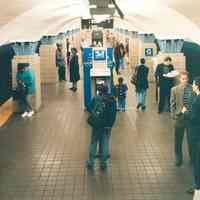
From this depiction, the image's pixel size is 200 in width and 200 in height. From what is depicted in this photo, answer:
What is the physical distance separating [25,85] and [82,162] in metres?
4.66

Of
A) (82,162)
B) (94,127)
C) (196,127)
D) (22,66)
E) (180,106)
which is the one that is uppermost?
(22,66)

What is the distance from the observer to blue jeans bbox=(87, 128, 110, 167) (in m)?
7.66

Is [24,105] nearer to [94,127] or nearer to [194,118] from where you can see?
[94,127]

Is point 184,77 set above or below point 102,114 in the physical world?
above

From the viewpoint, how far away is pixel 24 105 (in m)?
12.9

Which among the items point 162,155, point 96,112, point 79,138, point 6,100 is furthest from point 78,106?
point 96,112

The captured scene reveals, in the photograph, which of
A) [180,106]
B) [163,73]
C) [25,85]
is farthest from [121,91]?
[180,106]

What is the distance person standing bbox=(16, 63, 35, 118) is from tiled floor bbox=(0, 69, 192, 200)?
397 millimetres

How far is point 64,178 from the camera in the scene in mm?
7633

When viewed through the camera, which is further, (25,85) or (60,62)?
(60,62)

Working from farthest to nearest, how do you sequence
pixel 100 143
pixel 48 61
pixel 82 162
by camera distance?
pixel 48 61 < pixel 82 162 < pixel 100 143

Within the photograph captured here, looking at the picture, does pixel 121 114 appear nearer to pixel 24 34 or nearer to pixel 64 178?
pixel 24 34

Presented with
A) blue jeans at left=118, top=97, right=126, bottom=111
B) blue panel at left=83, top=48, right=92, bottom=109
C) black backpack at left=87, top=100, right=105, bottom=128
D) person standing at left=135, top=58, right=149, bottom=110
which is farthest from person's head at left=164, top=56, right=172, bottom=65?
black backpack at left=87, top=100, right=105, bottom=128

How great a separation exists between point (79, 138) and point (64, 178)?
2.61m
